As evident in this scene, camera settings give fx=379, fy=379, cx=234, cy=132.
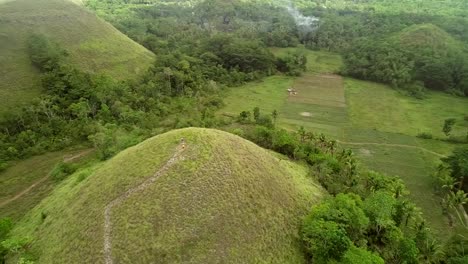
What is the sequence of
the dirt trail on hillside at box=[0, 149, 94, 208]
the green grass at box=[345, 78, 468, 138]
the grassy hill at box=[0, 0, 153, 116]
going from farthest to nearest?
the grassy hill at box=[0, 0, 153, 116] < the green grass at box=[345, 78, 468, 138] < the dirt trail on hillside at box=[0, 149, 94, 208]

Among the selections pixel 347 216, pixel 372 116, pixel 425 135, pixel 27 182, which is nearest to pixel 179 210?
pixel 347 216

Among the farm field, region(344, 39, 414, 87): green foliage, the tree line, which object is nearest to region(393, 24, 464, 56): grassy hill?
region(344, 39, 414, 87): green foliage

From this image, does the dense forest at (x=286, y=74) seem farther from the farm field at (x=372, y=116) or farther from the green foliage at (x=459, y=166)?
the farm field at (x=372, y=116)

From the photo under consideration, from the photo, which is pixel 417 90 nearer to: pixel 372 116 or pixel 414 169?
pixel 372 116

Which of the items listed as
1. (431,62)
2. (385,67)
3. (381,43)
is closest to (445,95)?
(431,62)

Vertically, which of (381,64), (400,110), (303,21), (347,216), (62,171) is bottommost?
(62,171)

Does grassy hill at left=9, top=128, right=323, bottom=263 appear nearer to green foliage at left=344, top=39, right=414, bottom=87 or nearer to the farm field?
the farm field
